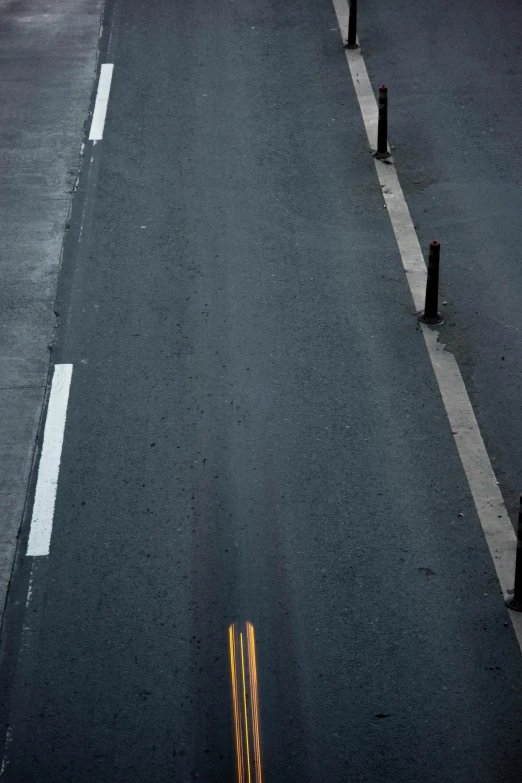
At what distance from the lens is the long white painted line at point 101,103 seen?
48.6ft

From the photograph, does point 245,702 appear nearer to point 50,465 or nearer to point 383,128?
point 50,465

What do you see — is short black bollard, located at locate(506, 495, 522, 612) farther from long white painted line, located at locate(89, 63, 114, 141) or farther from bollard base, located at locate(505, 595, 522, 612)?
long white painted line, located at locate(89, 63, 114, 141)

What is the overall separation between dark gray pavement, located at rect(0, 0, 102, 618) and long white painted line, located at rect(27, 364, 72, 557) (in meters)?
0.13

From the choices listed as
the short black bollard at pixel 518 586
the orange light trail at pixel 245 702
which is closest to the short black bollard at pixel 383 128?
the short black bollard at pixel 518 586

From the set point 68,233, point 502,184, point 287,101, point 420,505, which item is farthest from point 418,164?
point 420,505

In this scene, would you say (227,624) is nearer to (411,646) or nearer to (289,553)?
(289,553)

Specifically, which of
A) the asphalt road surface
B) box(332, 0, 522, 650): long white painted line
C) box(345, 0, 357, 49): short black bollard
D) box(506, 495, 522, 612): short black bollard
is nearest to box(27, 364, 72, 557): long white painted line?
the asphalt road surface

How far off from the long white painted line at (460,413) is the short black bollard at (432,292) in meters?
0.14

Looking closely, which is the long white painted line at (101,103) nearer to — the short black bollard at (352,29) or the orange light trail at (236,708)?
the short black bollard at (352,29)

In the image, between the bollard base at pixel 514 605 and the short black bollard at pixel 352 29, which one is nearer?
the bollard base at pixel 514 605

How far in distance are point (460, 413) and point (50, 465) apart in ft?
12.5

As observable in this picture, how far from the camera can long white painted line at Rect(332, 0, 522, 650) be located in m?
8.16

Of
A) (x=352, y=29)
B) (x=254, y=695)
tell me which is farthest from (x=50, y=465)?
(x=352, y=29)

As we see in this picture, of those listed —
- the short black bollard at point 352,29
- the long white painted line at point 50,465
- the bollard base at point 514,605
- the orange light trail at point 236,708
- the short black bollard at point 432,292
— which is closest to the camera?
the orange light trail at point 236,708
